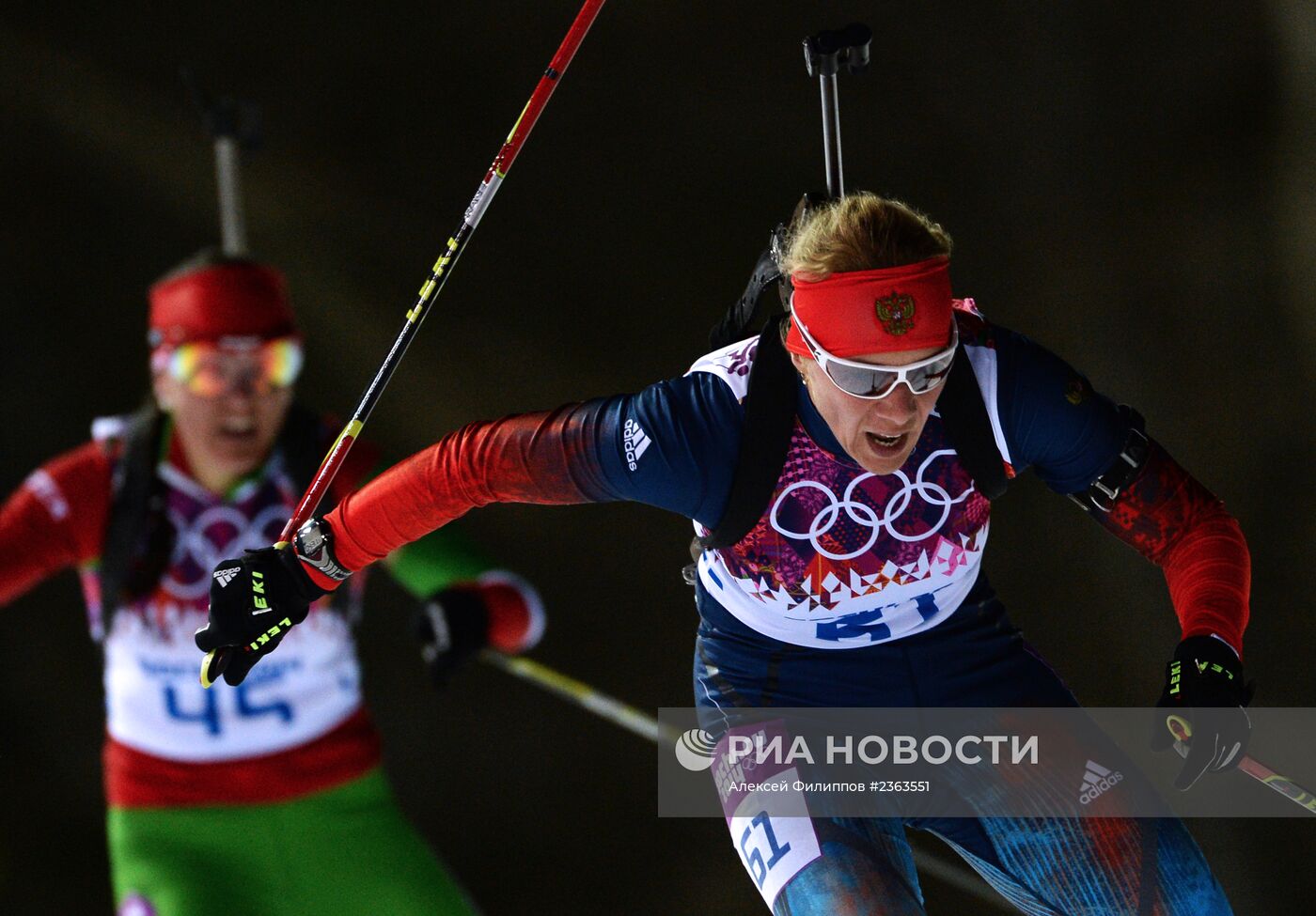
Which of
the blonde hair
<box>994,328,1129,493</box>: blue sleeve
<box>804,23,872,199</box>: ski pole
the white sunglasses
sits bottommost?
<box>994,328,1129,493</box>: blue sleeve

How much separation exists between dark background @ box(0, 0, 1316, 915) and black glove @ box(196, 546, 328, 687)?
2362mm

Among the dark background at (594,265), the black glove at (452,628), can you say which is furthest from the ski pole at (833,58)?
the dark background at (594,265)

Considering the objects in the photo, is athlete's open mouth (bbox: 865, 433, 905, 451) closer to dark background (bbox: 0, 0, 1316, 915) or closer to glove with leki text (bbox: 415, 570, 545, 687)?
glove with leki text (bbox: 415, 570, 545, 687)

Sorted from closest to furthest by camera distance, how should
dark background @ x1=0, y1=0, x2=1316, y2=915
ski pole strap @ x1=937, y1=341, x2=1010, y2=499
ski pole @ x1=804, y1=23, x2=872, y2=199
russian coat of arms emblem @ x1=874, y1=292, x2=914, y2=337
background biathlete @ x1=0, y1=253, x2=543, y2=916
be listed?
russian coat of arms emblem @ x1=874, y1=292, x2=914, y2=337, ski pole strap @ x1=937, y1=341, x2=1010, y2=499, ski pole @ x1=804, y1=23, x2=872, y2=199, background biathlete @ x1=0, y1=253, x2=543, y2=916, dark background @ x1=0, y1=0, x2=1316, y2=915

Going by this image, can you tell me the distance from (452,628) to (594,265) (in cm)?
171

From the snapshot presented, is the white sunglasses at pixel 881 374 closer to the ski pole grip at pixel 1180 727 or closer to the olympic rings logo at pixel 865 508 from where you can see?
the olympic rings logo at pixel 865 508

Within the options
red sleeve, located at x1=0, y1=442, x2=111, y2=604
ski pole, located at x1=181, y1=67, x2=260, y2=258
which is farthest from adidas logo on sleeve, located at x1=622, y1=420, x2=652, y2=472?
ski pole, located at x1=181, y1=67, x2=260, y2=258

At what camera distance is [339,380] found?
4.57 m

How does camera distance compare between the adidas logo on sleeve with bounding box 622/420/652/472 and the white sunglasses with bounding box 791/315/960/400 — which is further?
the adidas logo on sleeve with bounding box 622/420/652/472

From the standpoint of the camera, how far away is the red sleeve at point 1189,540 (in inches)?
77.3

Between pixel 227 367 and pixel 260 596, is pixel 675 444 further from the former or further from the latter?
pixel 227 367

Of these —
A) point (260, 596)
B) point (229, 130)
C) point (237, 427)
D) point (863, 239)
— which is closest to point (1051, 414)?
point (863, 239)

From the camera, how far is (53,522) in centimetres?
293

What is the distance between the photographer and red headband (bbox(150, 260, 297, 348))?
296 centimetres
